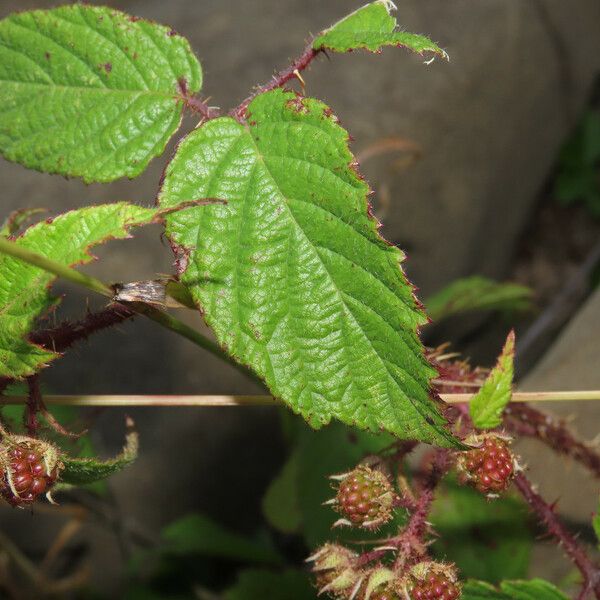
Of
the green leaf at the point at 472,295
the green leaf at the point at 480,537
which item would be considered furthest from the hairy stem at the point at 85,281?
the green leaf at the point at 472,295

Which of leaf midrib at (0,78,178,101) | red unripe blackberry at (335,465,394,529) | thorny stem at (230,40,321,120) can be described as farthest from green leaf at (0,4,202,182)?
red unripe blackberry at (335,465,394,529)

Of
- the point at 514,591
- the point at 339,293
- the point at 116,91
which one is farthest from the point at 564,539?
the point at 116,91

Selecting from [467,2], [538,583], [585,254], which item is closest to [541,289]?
[585,254]

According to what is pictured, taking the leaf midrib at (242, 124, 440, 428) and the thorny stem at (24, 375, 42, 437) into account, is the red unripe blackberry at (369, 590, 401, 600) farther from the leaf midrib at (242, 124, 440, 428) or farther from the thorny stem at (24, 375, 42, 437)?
the thorny stem at (24, 375, 42, 437)

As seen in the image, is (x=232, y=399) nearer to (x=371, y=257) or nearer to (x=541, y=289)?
(x=371, y=257)

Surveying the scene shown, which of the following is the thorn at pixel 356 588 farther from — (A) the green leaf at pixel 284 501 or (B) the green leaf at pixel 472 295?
(B) the green leaf at pixel 472 295

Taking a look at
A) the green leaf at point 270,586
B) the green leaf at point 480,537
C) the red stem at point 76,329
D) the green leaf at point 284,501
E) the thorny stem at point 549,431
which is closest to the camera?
the red stem at point 76,329

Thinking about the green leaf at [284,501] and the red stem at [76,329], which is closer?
the red stem at [76,329]
